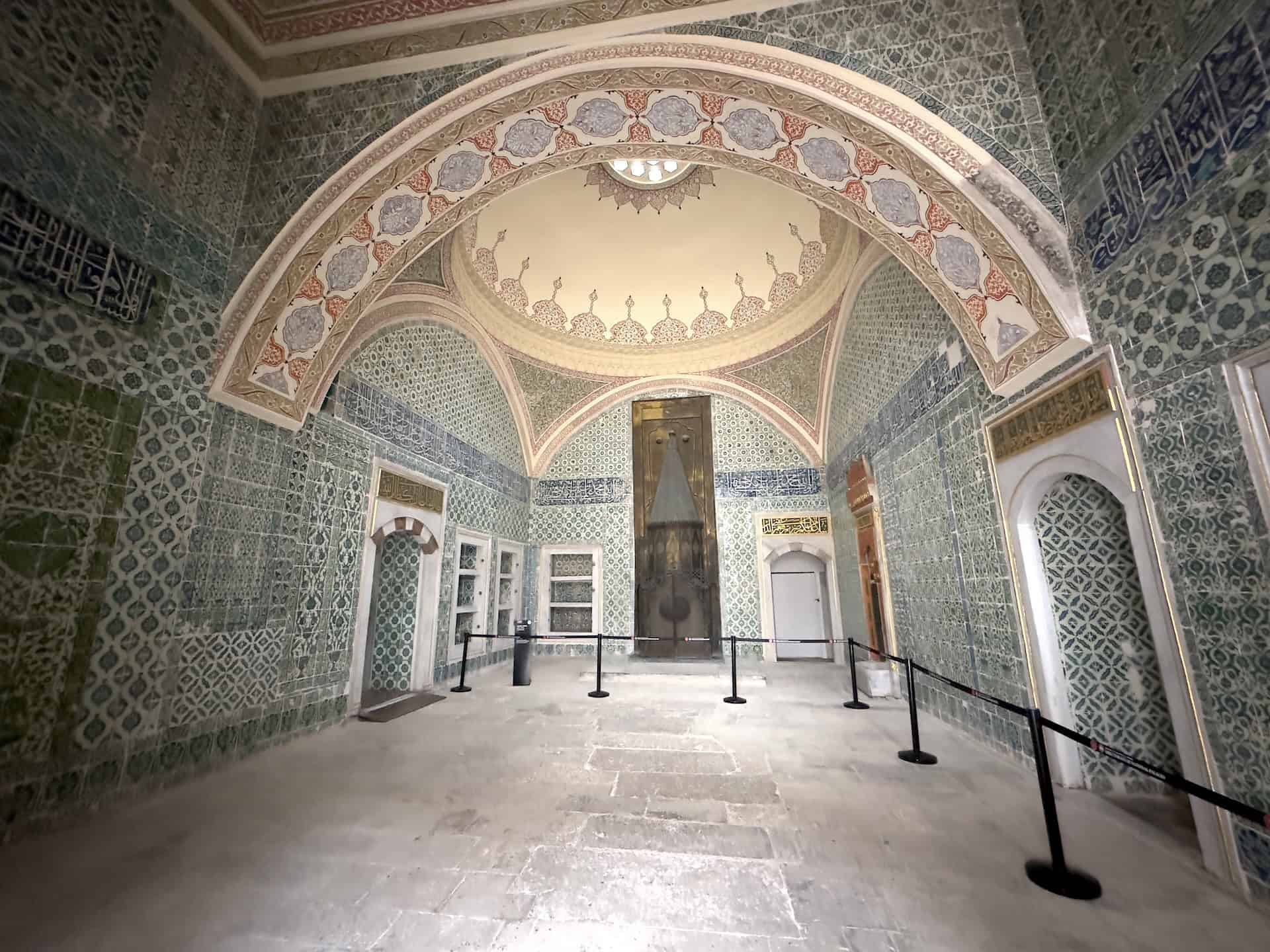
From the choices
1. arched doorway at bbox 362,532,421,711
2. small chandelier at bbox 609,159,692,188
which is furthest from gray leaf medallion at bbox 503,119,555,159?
arched doorway at bbox 362,532,421,711

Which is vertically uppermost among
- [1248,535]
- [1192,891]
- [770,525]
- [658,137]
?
[658,137]

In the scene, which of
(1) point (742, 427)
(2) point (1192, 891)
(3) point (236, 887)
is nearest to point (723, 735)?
(2) point (1192, 891)

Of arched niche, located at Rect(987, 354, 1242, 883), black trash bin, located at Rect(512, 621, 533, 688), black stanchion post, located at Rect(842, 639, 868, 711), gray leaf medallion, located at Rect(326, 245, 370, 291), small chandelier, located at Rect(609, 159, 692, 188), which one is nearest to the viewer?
arched niche, located at Rect(987, 354, 1242, 883)

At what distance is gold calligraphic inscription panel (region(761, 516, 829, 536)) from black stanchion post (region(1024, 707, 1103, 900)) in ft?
18.5

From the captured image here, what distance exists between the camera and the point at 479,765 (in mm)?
2910

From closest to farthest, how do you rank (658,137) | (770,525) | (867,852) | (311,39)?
(867,852) < (311,39) < (658,137) < (770,525)

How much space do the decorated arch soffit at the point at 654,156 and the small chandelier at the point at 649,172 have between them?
246 centimetres

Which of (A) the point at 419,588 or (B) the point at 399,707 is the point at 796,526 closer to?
(A) the point at 419,588

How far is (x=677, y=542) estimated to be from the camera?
7848 mm

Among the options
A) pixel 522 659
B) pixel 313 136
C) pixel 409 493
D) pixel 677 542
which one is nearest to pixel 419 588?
pixel 409 493

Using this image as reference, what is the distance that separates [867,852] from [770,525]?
579 cm

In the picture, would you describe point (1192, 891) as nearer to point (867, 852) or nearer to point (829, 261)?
point (867, 852)

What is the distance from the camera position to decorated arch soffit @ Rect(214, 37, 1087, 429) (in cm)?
271

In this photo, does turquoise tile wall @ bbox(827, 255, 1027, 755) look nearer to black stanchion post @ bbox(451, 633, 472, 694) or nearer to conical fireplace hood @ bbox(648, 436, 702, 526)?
conical fireplace hood @ bbox(648, 436, 702, 526)
